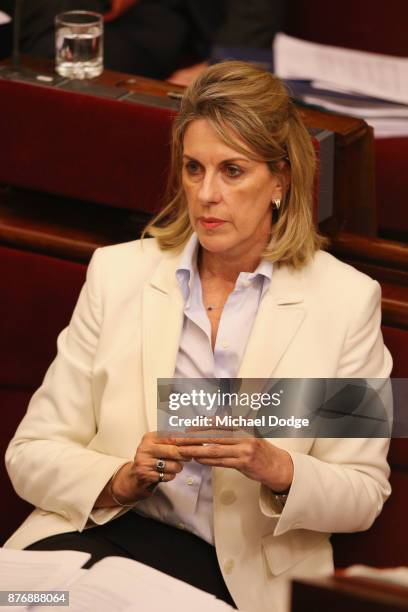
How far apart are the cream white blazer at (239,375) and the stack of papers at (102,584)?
23cm

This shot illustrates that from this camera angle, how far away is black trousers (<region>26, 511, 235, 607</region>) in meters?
1.71

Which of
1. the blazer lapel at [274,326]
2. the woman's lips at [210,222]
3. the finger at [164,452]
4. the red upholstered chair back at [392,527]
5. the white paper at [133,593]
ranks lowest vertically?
the red upholstered chair back at [392,527]

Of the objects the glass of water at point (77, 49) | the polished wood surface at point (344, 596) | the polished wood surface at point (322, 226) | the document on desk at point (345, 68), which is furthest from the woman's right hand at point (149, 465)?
the document on desk at point (345, 68)

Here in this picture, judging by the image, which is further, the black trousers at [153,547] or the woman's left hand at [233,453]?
the black trousers at [153,547]

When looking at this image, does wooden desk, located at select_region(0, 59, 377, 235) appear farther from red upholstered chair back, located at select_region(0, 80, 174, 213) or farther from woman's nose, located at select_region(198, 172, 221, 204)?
woman's nose, located at select_region(198, 172, 221, 204)

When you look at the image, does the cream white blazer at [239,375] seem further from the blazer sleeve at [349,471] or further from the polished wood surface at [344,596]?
the polished wood surface at [344,596]

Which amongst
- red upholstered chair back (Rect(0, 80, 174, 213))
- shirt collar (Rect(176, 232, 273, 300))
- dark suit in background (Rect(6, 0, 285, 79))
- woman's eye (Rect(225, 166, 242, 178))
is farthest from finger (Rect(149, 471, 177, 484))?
dark suit in background (Rect(6, 0, 285, 79))

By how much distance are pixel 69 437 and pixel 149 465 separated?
0.96ft

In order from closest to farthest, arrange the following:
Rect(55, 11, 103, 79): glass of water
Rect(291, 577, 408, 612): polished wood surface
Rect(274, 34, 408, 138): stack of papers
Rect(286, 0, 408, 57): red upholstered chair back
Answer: Rect(291, 577, 408, 612): polished wood surface
Rect(55, 11, 103, 79): glass of water
Rect(274, 34, 408, 138): stack of papers
Rect(286, 0, 408, 57): red upholstered chair back

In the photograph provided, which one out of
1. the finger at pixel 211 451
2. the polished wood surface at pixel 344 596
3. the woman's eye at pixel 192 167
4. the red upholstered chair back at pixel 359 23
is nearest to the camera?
the polished wood surface at pixel 344 596

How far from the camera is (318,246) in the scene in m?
1.84

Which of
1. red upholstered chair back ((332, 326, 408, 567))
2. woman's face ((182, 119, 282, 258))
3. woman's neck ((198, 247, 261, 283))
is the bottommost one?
red upholstered chair back ((332, 326, 408, 567))

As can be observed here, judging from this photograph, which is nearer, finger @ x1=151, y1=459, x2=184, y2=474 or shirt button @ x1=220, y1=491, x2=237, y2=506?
finger @ x1=151, y1=459, x2=184, y2=474

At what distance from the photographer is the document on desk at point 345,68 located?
2.58 metres
